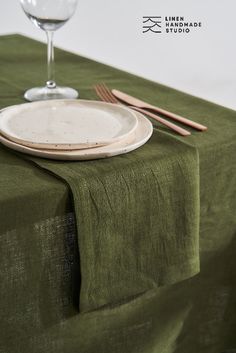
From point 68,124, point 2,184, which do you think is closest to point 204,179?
point 68,124

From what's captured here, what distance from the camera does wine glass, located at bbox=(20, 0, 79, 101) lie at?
45.8 inches

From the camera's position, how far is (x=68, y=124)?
1.06m

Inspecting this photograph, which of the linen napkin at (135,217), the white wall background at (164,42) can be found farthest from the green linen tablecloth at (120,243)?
the white wall background at (164,42)

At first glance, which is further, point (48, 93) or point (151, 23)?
point (151, 23)

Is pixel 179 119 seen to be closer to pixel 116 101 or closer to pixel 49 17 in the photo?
pixel 116 101

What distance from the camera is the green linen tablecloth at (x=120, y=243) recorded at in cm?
91

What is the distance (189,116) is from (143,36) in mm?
2060

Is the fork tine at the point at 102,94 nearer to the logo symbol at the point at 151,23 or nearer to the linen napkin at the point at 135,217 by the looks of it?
the linen napkin at the point at 135,217

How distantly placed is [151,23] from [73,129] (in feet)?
7.19

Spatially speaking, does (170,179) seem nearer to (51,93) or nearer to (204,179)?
(204,179)

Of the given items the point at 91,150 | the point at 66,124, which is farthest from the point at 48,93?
the point at 91,150

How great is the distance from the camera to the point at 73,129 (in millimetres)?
1040

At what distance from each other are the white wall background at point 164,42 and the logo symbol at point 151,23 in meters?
0.02

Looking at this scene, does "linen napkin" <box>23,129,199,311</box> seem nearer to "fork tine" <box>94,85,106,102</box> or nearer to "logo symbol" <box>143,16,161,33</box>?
"fork tine" <box>94,85,106,102</box>
